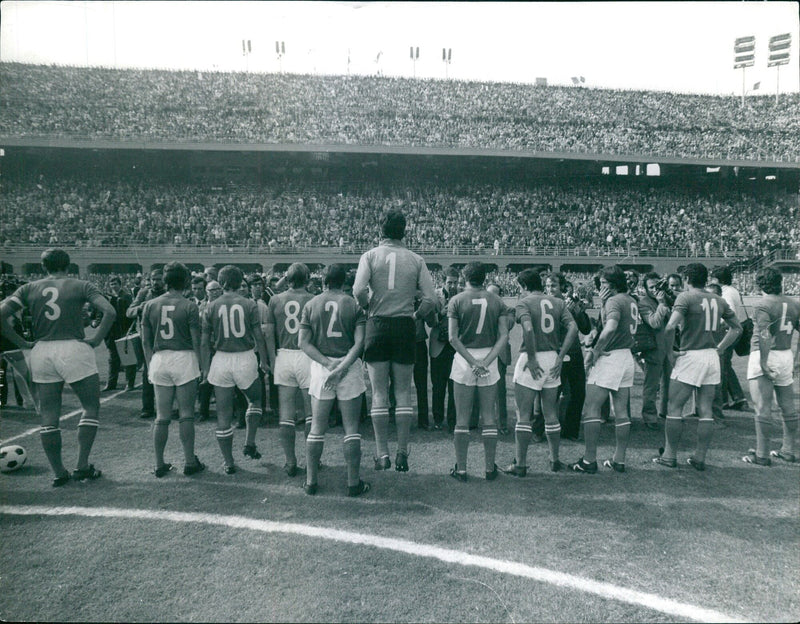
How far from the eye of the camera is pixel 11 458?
222 inches

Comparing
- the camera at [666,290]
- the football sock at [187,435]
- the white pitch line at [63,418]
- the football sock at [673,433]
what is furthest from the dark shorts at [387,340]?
the camera at [666,290]

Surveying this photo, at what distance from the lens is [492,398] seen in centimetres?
524

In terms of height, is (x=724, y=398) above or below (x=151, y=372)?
below

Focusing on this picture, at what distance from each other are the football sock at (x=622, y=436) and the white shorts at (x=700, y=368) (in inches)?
30.4

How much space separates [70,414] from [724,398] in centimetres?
1037

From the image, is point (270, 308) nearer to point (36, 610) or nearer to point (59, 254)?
point (59, 254)

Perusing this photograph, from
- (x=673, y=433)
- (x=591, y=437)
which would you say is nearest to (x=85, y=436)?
(x=591, y=437)

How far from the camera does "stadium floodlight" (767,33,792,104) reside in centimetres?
3541

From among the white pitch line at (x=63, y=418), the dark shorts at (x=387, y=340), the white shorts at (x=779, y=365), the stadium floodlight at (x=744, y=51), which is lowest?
the white pitch line at (x=63, y=418)

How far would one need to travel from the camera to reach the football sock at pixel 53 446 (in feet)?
16.8

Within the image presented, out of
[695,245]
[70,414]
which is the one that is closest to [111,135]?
[70,414]

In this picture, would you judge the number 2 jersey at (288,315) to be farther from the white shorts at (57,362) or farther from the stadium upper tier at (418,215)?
the stadium upper tier at (418,215)

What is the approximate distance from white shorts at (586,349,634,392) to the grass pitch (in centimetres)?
95

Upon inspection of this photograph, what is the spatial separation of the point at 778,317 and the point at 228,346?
599 cm
